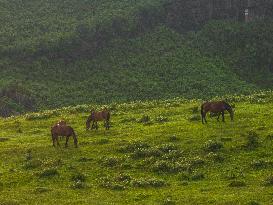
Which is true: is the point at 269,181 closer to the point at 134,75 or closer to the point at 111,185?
the point at 111,185

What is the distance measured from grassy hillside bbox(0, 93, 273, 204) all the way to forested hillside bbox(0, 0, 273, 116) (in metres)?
32.8

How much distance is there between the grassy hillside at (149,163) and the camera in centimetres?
1948

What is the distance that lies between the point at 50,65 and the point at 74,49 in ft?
16.0

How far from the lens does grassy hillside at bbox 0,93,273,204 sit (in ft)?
63.9

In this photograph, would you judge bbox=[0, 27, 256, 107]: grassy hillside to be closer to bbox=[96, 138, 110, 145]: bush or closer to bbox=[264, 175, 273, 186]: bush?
bbox=[96, 138, 110, 145]: bush

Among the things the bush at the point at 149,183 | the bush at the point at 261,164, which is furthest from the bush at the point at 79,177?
the bush at the point at 261,164

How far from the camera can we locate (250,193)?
1869cm

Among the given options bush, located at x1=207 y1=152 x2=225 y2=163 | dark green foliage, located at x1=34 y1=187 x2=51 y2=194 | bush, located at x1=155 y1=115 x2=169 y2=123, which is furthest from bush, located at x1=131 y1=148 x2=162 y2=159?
bush, located at x1=155 y1=115 x2=169 y2=123

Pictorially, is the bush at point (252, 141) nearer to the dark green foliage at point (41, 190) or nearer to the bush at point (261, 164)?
the bush at point (261, 164)

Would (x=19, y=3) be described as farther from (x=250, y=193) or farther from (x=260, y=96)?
(x=250, y=193)

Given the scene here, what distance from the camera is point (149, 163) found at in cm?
2384

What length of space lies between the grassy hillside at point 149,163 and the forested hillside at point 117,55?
32801mm

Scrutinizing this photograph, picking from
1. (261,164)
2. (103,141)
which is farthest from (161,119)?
(261,164)

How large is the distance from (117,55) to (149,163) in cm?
5541
